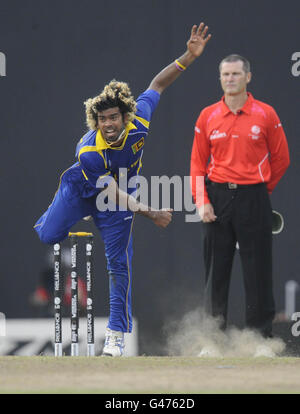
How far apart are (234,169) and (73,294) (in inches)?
52.7

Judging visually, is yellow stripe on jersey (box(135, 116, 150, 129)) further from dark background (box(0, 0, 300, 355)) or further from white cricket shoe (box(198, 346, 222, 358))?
dark background (box(0, 0, 300, 355))

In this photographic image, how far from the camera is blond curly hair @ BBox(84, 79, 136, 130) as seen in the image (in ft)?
16.6

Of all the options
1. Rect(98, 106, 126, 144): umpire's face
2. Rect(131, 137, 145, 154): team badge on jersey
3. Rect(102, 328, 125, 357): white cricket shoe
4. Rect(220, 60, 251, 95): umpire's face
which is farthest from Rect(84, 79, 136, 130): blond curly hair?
Rect(102, 328, 125, 357): white cricket shoe

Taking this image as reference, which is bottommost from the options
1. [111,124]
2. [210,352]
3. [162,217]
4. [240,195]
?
[210,352]

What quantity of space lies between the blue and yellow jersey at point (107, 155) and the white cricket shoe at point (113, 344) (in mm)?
872

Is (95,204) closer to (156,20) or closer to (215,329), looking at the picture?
(215,329)

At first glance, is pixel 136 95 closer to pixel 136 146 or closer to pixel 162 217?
pixel 136 146

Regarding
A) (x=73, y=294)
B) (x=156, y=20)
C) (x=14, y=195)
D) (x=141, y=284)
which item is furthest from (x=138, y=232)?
(x=73, y=294)

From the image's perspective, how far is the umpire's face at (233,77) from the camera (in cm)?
518

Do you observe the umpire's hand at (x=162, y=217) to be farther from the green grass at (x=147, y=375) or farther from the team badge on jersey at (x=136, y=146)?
the green grass at (x=147, y=375)

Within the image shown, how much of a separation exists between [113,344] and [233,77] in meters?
1.79

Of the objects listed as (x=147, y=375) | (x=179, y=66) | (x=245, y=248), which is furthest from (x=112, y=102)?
(x=147, y=375)

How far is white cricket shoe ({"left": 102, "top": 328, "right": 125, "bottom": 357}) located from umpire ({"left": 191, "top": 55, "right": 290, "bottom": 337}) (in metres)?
0.59

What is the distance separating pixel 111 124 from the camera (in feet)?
16.6
